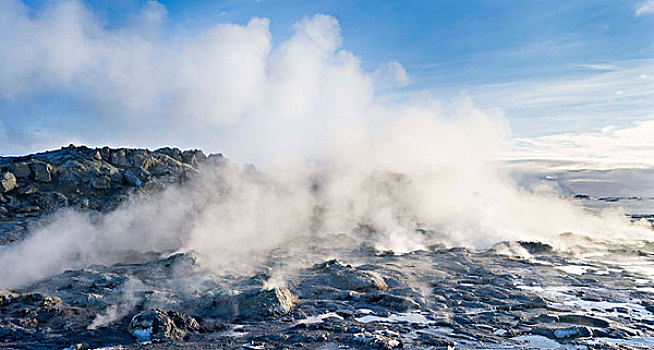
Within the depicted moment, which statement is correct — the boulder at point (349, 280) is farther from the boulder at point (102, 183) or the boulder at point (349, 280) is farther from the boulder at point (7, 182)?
the boulder at point (7, 182)

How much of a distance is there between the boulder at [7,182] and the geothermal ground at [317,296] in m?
2.06

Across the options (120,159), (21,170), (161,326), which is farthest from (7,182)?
(161,326)

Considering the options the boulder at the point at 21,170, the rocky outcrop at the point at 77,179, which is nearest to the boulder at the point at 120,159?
the rocky outcrop at the point at 77,179

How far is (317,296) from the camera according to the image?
11.1m

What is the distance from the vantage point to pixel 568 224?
31922 millimetres

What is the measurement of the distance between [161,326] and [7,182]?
2088 centimetres

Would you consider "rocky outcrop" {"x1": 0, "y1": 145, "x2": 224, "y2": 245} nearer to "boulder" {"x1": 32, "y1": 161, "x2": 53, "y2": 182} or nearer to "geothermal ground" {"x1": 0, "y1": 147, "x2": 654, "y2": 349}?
"boulder" {"x1": 32, "y1": 161, "x2": 53, "y2": 182}

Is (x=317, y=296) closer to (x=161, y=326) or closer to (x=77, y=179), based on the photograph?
(x=161, y=326)

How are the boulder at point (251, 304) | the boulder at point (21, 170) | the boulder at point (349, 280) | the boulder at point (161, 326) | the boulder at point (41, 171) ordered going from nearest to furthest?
the boulder at point (161, 326) < the boulder at point (251, 304) < the boulder at point (349, 280) < the boulder at point (21, 170) < the boulder at point (41, 171)

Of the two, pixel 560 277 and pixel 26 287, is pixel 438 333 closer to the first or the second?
pixel 560 277

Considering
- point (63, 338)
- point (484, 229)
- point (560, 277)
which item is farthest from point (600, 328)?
point (484, 229)

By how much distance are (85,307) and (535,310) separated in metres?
10.7

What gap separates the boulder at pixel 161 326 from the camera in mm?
7789

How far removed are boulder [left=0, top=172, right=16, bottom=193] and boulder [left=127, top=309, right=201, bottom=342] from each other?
19873 millimetres
